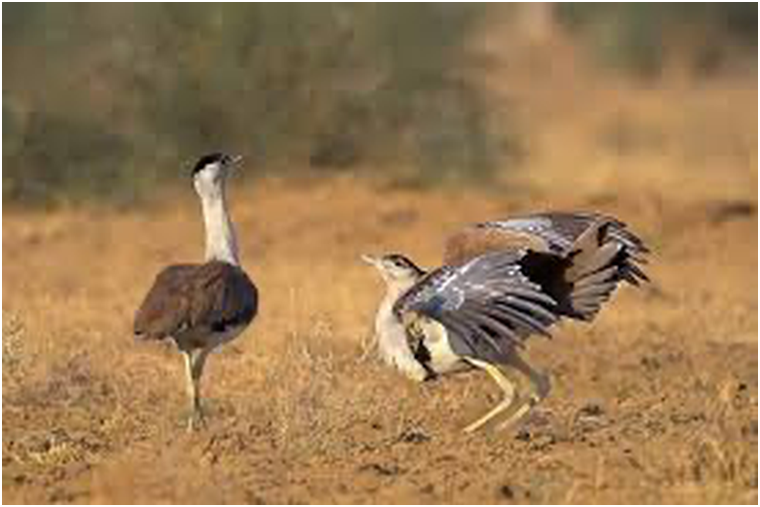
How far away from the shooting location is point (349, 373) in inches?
364

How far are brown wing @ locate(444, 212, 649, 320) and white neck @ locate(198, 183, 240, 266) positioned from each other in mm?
968

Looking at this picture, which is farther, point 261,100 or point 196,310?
point 261,100

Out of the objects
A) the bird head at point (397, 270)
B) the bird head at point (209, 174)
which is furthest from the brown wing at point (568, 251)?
the bird head at point (209, 174)

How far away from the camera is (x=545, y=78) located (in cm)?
3478

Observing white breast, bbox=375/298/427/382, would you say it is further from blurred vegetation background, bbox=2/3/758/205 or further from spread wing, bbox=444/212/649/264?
blurred vegetation background, bbox=2/3/758/205

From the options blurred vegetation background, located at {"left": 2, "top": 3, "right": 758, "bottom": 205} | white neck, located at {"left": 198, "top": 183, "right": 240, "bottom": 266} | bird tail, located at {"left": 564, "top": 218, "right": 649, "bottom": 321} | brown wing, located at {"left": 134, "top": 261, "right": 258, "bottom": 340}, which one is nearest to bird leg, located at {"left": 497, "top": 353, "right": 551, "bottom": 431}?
bird tail, located at {"left": 564, "top": 218, "right": 649, "bottom": 321}

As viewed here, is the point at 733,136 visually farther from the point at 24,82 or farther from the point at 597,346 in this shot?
the point at 597,346

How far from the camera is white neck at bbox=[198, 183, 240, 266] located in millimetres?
8617

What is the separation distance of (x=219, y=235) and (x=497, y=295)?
173 cm

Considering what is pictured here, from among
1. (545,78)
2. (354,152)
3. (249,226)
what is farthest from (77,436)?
(545,78)

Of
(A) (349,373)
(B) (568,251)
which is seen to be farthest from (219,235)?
(B) (568,251)

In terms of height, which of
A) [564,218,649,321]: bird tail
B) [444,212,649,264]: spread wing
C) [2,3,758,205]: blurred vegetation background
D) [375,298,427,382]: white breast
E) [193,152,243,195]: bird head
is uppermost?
[2,3,758,205]: blurred vegetation background

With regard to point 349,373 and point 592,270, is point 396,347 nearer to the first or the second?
point 592,270

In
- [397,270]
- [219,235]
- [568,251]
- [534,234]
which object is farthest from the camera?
[219,235]
